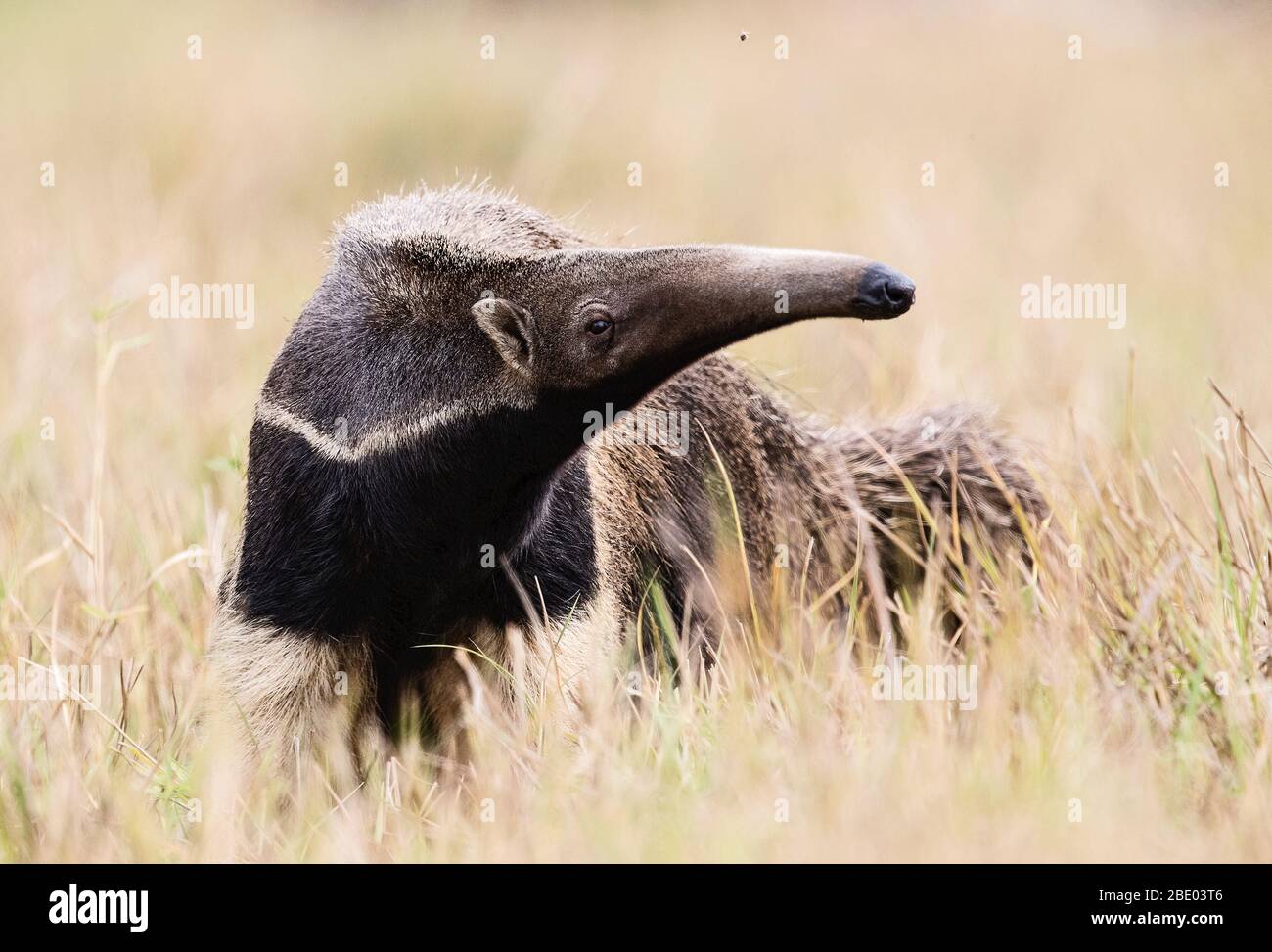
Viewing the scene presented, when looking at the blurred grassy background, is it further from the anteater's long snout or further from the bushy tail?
the anteater's long snout

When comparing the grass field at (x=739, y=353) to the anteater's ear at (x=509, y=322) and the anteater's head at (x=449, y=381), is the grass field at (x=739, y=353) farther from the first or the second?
the anteater's ear at (x=509, y=322)

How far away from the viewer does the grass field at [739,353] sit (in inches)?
160

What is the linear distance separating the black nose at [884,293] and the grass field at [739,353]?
106cm

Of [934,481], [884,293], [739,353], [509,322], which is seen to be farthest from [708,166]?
[884,293]

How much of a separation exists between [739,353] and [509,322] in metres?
3.90

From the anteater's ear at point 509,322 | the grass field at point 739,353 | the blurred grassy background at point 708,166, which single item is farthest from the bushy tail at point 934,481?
the anteater's ear at point 509,322

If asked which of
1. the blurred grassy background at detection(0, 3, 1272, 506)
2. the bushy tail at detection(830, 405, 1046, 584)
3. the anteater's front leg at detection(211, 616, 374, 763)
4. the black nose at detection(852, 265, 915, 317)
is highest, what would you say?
the blurred grassy background at detection(0, 3, 1272, 506)

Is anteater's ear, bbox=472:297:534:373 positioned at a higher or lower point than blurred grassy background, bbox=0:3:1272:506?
lower

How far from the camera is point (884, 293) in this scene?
4062 millimetres

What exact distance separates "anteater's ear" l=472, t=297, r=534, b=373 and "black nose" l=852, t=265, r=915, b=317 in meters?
0.93

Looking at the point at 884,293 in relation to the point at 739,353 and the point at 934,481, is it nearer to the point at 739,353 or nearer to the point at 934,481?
the point at 934,481

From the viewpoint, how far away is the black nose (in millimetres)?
4059

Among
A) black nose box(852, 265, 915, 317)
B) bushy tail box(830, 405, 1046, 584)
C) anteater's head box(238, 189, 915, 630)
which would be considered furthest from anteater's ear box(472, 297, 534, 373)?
bushy tail box(830, 405, 1046, 584)
